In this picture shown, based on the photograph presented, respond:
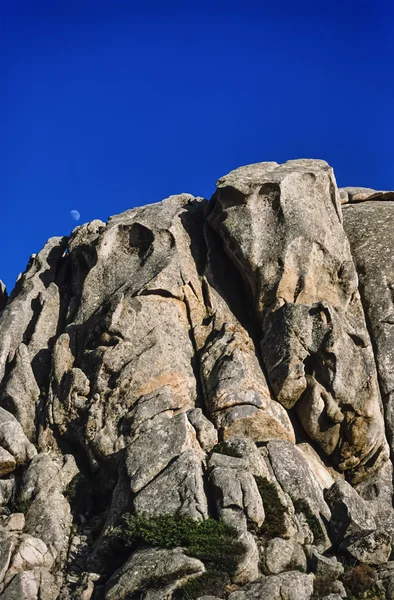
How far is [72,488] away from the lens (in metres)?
31.7

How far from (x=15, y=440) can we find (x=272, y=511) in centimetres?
1249

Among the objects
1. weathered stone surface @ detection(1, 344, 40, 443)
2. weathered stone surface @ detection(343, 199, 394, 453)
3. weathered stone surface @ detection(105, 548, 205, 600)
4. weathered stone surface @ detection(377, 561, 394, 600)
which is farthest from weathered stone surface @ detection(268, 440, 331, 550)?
weathered stone surface @ detection(1, 344, 40, 443)

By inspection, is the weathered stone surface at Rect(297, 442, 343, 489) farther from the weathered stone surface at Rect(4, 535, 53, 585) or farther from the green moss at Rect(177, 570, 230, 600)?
the weathered stone surface at Rect(4, 535, 53, 585)

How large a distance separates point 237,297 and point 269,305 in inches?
114

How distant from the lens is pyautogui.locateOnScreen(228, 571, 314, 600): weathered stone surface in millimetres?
23703

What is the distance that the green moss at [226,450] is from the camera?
29953 millimetres

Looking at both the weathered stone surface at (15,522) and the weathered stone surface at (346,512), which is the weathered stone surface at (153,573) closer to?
the weathered stone surface at (15,522)

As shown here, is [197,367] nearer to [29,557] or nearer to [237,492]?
[237,492]

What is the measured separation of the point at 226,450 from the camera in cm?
3022

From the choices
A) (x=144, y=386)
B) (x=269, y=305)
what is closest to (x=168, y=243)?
(x=269, y=305)

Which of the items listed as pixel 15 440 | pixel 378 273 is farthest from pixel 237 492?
pixel 378 273

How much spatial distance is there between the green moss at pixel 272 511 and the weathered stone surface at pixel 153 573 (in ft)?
12.6

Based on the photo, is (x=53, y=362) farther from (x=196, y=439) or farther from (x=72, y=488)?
(x=196, y=439)

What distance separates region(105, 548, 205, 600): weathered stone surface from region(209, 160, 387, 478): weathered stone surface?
11.9 metres
